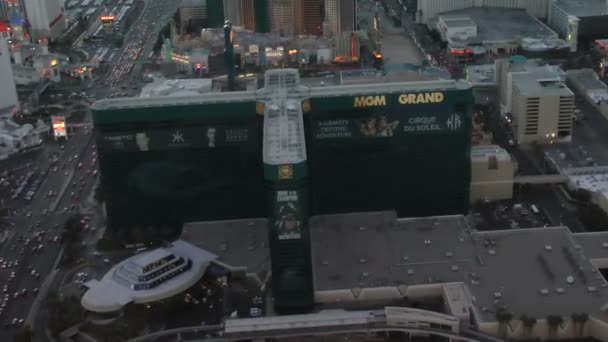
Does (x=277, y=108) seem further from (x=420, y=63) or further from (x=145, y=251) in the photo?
(x=420, y=63)

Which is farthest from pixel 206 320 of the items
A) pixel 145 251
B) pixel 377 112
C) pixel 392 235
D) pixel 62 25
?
pixel 62 25

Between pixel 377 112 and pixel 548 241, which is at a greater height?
pixel 377 112

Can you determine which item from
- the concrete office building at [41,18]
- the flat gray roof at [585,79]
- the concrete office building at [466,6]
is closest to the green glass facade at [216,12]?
the concrete office building at [41,18]

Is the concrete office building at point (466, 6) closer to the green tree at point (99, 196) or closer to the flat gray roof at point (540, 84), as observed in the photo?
the flat gray roof at point (540, 84)

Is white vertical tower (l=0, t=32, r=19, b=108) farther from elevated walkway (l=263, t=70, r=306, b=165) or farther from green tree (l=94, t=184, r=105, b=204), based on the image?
elevated walkway (l=263, t=70, r=306, b=165)

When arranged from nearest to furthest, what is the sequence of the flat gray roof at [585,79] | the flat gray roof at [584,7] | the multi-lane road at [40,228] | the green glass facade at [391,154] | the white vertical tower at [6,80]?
the multi-lane road at [40,228] → the green glass facade at [391,154] → the flat gray roof at [585,79] → the white vertical tower at [6,80] → the flat gray roof at [584,7]

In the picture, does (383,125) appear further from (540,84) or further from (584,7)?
(584,7)
